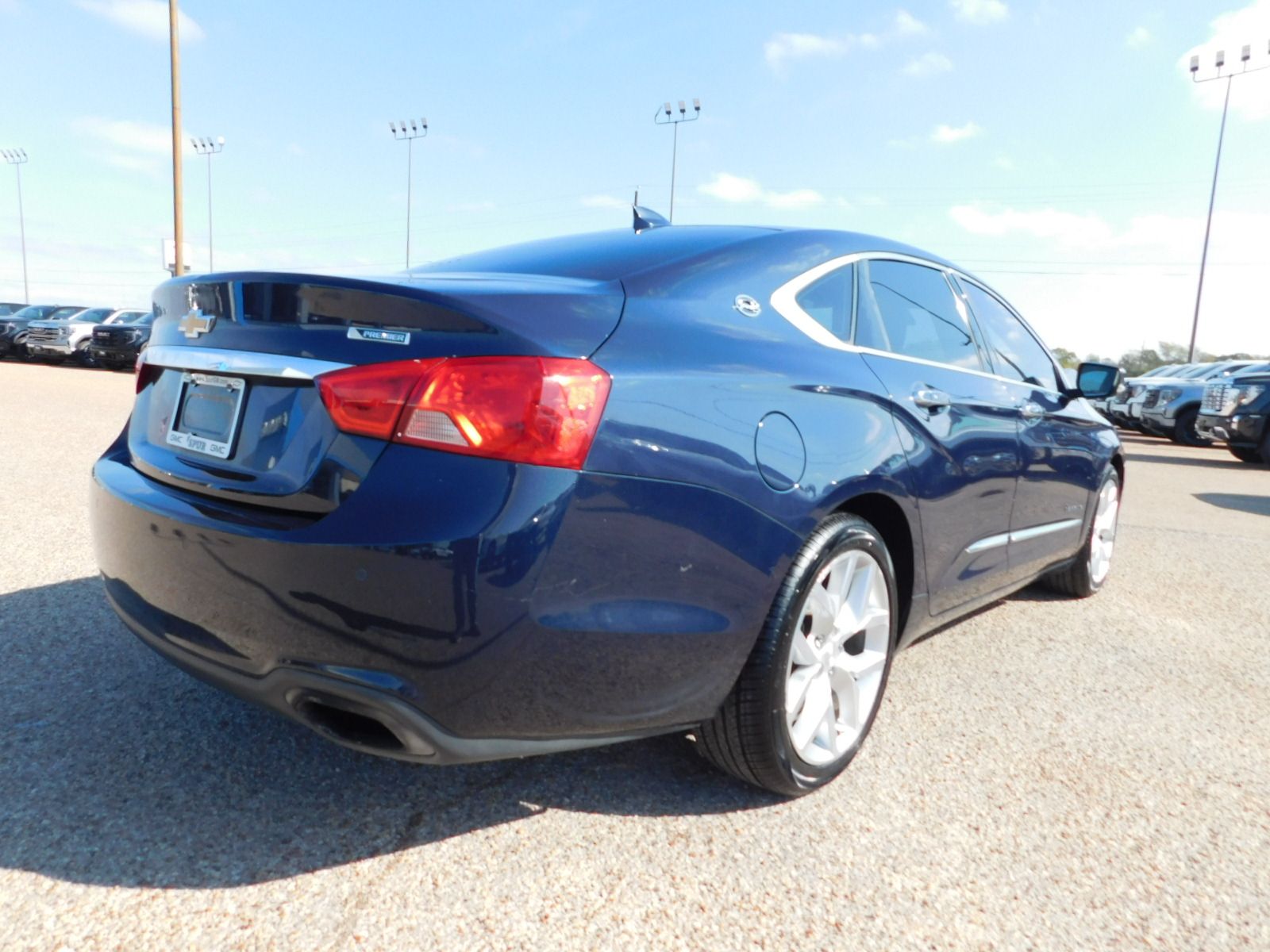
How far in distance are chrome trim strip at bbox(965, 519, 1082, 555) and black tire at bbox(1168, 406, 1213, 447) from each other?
1430 centimetres

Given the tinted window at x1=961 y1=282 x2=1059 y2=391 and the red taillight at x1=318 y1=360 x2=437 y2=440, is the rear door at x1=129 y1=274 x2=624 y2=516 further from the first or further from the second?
the tinted window at x1=961 y1=282 x2=1059 y2=391

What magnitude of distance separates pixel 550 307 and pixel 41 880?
1.53m

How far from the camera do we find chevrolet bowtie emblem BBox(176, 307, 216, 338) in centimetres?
218

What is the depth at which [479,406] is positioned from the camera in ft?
5.88

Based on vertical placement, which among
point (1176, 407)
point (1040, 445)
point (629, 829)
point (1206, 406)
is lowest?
point (629, 829)

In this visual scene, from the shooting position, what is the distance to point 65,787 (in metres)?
2.26

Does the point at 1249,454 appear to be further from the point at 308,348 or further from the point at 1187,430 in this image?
the point at 308,348

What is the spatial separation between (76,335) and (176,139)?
26.6 feet

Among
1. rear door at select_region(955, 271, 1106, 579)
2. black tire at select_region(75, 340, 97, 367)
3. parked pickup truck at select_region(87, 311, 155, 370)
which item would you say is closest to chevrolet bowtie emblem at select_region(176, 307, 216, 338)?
rear door at select_region(955, 271, 1106, 579)

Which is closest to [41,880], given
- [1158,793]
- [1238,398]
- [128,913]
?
[128,913]

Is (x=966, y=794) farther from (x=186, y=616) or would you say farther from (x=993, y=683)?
(x=186, y=616)

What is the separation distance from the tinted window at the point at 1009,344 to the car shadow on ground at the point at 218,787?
1968 mm

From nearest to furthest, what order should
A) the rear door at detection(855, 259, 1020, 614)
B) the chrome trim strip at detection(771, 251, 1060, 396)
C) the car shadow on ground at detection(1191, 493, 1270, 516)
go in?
the chrome trim strip at detection(771, 251, 1060, 396), the rear door at detection(855, 259, 1020, 614), the car shadow on ground at detection(1191, 493, 1270, 516)

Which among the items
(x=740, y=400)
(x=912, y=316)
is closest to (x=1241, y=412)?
(x=912, y=316)
